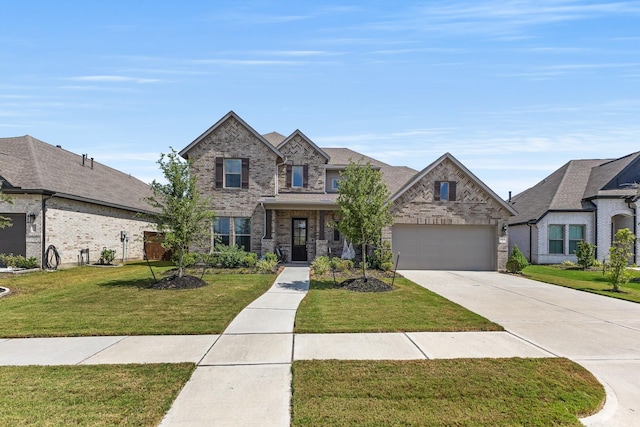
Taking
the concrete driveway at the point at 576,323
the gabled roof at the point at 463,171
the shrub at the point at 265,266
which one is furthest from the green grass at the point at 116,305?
the gabled roof at the point at 463,171

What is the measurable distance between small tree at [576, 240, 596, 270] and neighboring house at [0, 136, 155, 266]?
71.2ft

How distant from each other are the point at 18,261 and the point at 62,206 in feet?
9.70

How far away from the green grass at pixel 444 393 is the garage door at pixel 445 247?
12.2m

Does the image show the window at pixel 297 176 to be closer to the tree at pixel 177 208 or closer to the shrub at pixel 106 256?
the tree at pixel 177 208

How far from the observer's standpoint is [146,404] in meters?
3.97

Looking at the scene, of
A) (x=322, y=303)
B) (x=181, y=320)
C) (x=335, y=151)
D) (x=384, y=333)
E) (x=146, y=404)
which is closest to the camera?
(x=146, y=404)

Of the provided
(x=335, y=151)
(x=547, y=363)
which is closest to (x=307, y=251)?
(x=335, y=151)

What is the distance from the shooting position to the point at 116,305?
354 inches

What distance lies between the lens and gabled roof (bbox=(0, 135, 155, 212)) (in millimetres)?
15914

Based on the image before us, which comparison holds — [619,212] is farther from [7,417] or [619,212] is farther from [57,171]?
[57,171]

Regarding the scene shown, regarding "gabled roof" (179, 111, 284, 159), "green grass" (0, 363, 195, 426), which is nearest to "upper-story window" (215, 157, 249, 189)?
"gabled roof" (179, 111, 284, 159)

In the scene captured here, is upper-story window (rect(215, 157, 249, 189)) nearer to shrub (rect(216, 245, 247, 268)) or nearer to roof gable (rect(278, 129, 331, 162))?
roof gable (rect(278, 129, 331, 162))

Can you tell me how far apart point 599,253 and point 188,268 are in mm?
23172

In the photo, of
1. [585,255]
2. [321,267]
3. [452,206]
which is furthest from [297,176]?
[585,255]
